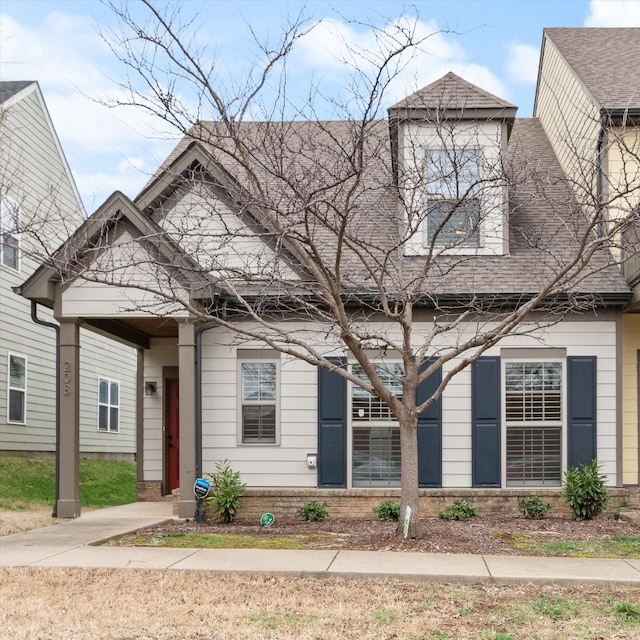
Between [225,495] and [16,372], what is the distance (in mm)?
8916

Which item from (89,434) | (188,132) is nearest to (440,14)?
(188,132)

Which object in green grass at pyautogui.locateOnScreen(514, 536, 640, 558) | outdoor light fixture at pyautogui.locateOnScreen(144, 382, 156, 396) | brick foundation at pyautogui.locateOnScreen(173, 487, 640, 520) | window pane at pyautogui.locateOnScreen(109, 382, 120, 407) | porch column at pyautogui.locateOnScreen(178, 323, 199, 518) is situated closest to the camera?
green grass at pyautogui.locateOnScreen(514, 536, 640, 558)

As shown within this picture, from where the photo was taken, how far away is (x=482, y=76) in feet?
38.1

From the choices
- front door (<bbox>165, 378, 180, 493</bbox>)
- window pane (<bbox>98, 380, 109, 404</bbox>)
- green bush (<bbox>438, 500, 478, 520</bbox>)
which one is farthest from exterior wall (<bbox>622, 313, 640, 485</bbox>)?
window pane (<bbox>98, 380, 109, 404</bbox>)

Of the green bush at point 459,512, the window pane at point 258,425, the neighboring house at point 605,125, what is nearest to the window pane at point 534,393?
the neighboring house at point 605,125

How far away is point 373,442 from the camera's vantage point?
12297 mm

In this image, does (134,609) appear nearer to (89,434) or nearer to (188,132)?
(188,132)

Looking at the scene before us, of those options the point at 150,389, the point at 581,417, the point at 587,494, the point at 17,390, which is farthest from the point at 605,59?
the point at 17,390

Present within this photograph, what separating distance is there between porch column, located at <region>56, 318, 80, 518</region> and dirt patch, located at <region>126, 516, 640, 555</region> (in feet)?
4.85

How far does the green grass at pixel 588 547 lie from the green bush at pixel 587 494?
1.50 metres

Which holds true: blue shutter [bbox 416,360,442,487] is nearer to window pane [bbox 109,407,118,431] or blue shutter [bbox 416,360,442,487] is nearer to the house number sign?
the house number sign

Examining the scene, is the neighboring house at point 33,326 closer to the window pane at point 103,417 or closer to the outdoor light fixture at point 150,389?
the window pane at point 103,417

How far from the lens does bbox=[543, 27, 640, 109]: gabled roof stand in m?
13.4

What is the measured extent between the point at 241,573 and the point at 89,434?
49.5ft
